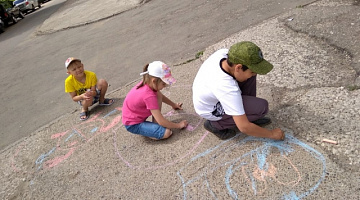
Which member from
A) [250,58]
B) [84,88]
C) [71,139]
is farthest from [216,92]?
[84,88]

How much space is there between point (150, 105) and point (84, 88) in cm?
156

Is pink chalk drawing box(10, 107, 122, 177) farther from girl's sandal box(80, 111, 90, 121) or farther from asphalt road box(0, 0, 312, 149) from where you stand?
asphalt road box(0, 0, 312, 149)

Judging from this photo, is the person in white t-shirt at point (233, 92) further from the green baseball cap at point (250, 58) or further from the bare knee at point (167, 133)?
the bare knee at point (167, 133)

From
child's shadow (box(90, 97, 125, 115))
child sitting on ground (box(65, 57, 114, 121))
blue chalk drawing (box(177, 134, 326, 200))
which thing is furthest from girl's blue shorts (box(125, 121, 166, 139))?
child sitting on ground (box(65, 57, 114, 121))

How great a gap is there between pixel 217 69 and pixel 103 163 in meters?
Answer: 1.64

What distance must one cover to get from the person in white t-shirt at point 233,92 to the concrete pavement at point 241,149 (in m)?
0.18

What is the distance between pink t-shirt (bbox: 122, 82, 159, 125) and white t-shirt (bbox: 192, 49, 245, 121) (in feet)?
1.59

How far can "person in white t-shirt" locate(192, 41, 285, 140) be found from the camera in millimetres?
2049

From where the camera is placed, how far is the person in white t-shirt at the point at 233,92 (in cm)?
205

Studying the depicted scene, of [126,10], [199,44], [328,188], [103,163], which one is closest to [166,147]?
[103,163]

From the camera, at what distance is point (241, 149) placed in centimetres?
250

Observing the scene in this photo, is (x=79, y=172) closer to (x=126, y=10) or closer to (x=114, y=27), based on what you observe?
(x=114, y=27)

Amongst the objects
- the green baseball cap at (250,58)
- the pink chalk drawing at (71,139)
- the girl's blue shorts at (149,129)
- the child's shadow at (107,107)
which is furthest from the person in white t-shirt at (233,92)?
the child's shadow at (107,107)

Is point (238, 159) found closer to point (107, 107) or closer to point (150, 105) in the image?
point (150, 105)
